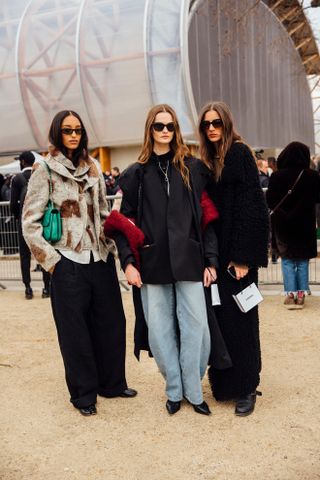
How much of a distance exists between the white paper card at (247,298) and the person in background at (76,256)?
94 cm

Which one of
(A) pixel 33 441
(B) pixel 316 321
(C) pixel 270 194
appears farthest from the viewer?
(C) pixel 270 194

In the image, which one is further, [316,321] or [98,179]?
[316,321]

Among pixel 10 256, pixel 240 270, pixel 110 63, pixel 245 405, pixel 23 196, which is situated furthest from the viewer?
pixel 110 63

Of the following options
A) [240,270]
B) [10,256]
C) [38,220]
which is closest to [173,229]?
[240,270]

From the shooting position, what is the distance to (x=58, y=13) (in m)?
19.4

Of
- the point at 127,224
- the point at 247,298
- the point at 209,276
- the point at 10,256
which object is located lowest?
the point at 10,256

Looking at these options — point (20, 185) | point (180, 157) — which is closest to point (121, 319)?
point (180, 157)

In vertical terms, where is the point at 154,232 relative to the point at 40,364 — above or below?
above

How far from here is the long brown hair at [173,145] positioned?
3.75 metres

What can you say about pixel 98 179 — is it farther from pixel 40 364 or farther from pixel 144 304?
pixel 40 364

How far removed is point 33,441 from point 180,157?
2.05 metres

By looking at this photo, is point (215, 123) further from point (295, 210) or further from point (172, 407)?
point (295, 210)

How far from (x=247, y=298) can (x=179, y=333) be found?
53 cm

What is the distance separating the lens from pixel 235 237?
3.74 metres
